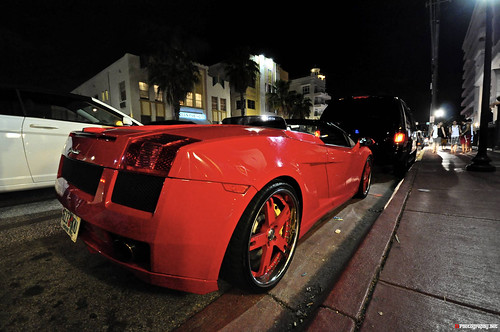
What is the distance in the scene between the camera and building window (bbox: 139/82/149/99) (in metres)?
22.7

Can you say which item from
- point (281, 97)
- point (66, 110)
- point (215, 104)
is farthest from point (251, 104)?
point (66, 110)

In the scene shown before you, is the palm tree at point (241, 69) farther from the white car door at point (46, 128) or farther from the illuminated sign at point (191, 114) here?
the white car door at point (46, 128)

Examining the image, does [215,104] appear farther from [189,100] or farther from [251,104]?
[251,104]

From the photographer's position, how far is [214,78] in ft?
96.1

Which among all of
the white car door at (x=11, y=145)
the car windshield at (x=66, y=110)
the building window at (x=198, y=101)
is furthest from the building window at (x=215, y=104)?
the white car door at (x=11, y=145)

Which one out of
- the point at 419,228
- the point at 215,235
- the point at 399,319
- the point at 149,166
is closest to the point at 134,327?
the point at 215,235

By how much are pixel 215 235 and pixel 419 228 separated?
230 cm

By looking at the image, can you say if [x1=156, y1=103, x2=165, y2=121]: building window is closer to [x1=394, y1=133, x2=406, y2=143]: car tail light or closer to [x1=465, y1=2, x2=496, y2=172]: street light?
[x1=394, y1=133, x2=406, y2=143]: car tail light

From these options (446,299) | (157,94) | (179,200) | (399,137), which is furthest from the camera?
(157,94)

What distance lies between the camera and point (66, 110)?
3420 mm

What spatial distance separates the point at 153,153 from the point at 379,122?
17.1 feet

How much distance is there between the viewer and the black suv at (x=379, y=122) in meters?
4.80

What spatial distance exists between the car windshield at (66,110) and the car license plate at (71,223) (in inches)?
93.5

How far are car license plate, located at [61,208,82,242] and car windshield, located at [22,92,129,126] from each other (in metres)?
2.37
